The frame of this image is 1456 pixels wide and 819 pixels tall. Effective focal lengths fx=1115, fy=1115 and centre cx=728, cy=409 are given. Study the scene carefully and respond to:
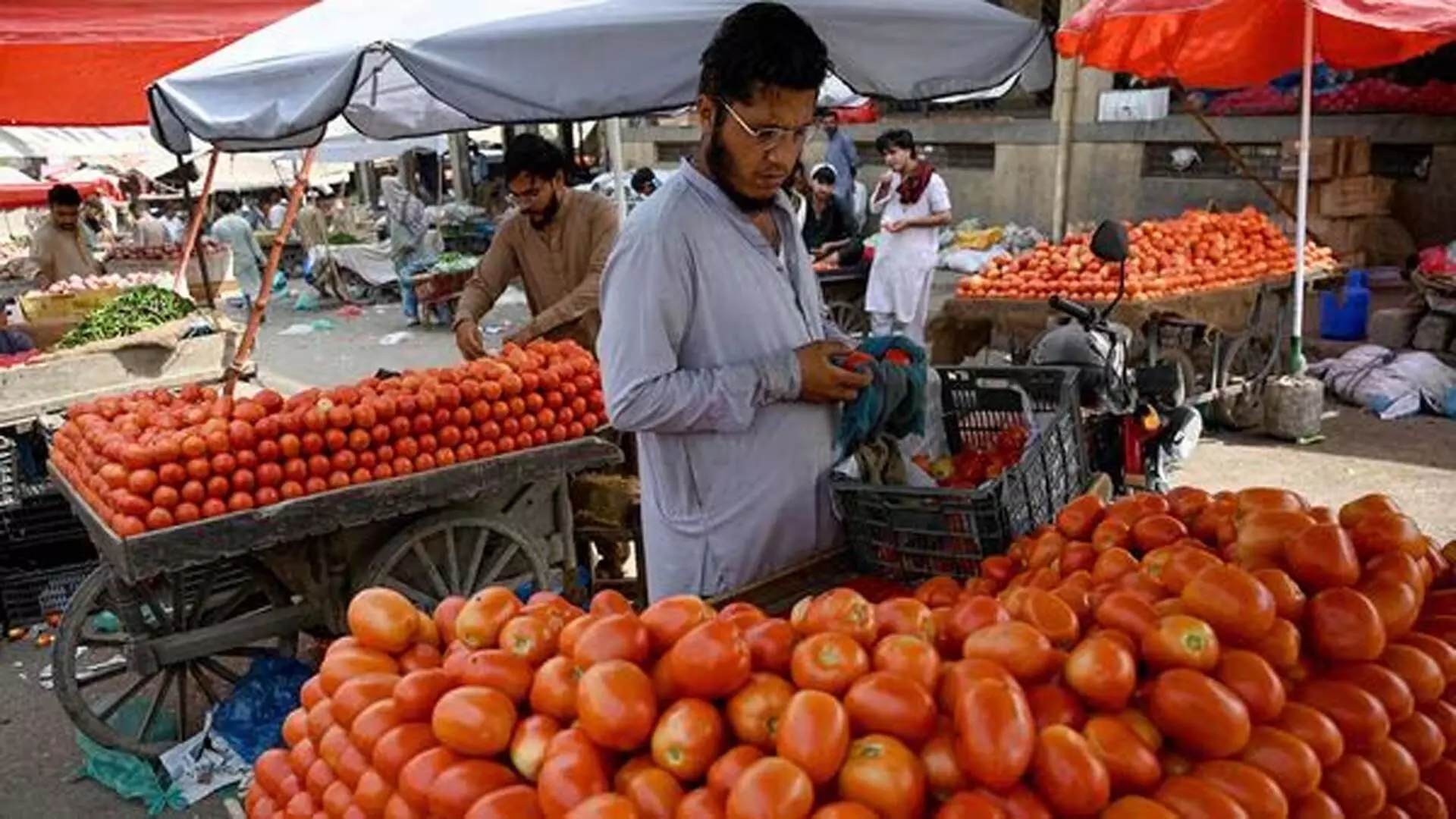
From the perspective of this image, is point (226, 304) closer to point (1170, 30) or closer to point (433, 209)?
point (433, 209)

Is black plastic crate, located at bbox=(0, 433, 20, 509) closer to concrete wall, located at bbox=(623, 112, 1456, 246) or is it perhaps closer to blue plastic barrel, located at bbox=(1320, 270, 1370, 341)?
blue plastic barrel, located at bbox=(1320, 270, 1370, 341)

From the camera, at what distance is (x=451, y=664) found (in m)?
1.67

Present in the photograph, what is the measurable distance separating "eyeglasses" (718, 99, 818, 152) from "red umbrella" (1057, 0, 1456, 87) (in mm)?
6056

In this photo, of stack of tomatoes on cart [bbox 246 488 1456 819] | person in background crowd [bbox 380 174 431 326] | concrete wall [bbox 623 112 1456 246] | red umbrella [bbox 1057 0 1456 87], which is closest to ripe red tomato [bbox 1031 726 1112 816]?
stack of tomatoes on cart [bbox 246 488 1456 819]

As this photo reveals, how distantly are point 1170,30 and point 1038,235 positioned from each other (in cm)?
455

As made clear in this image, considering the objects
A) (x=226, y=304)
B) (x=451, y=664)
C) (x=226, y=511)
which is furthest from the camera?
(x=226, y=304)

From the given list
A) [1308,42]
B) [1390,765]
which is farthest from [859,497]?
[1308,42]

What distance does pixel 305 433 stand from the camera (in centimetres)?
413

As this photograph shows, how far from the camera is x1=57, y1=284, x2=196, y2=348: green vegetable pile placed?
6.80 m

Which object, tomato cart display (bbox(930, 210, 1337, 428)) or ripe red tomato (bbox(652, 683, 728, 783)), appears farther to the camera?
tomato cart display (bbox(930, 210, 1337, 428))

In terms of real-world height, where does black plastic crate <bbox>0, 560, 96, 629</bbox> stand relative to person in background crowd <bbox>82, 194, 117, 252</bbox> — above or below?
below

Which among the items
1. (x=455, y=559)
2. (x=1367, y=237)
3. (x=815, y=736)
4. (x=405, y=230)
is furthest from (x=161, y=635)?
(x=405, y=230)

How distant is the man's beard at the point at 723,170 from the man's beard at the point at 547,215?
2.81 m

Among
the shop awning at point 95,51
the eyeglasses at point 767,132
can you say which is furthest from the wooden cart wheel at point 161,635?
the shop awning at point 95,51
